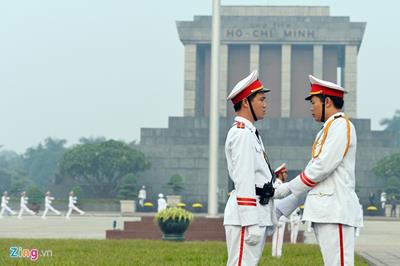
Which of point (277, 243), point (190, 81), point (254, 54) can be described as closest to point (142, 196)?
point (190, 81)

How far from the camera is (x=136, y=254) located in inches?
562

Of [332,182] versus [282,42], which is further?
[282,42]

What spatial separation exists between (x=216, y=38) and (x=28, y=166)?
9996 cm

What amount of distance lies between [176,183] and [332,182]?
46.4 m

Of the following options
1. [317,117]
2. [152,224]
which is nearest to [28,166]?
[152,224]

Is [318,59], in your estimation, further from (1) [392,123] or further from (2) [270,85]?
(1) [392,123]

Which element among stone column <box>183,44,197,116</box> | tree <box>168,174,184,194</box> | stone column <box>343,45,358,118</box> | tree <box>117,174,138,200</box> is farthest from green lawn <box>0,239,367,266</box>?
stone column <box>343,45,358,118</box>

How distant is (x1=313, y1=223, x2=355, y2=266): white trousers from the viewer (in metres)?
6.88

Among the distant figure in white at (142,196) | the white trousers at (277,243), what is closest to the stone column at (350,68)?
the distant figure in white at (142,196)

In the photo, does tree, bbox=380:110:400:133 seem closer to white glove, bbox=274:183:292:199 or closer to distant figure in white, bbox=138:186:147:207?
distant figure in white, bbox=138:186:147:207

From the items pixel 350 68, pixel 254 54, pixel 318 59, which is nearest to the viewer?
pixel 350 68

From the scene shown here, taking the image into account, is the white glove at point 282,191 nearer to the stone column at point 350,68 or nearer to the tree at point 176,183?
the tree at point 176,183

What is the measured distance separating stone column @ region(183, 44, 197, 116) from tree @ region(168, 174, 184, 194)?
844 cm

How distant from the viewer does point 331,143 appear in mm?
7055
